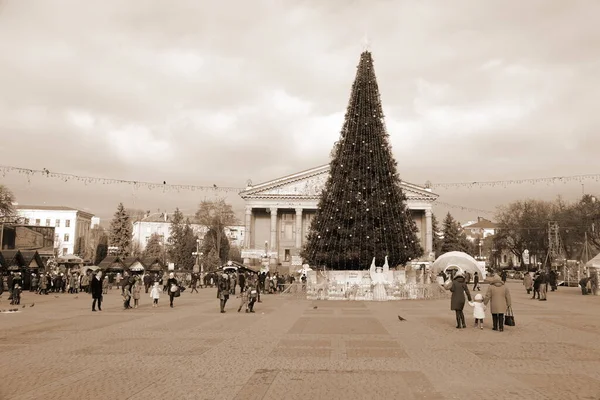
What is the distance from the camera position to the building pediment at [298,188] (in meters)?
89.3

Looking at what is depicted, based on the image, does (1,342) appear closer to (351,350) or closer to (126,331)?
(126,331)

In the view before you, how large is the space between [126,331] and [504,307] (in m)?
10.4

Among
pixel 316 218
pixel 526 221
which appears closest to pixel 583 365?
pixel 316 218

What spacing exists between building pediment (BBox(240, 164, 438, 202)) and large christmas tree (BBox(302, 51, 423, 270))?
176 feet

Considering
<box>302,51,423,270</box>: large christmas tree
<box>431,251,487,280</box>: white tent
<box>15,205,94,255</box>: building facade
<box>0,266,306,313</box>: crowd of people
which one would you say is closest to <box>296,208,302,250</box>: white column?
<box>0,266,306,313</box>: crowd of people

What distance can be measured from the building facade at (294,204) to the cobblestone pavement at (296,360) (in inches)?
2788

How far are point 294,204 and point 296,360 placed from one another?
8047cm

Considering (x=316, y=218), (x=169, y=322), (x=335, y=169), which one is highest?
(x=335, y=169)

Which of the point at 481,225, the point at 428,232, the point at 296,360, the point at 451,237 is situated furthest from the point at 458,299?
the point at 481,225

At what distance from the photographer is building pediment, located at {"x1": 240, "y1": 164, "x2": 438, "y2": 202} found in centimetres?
8931

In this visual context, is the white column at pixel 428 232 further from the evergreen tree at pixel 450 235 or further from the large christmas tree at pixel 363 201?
the large christmas tree at pixel 363 201

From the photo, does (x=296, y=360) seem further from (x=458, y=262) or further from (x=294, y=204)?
(x=294, y=204)

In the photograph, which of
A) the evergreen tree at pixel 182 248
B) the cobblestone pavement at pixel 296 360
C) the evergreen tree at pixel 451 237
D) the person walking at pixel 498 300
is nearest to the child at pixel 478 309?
the cobblestone pavement at pixel 296 360

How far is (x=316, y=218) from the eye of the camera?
36594 mm
